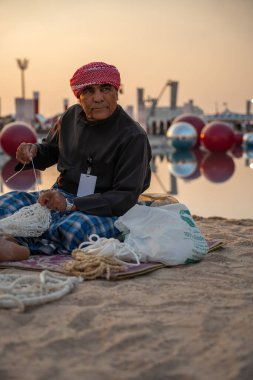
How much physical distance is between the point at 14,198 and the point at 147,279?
1.33 metres

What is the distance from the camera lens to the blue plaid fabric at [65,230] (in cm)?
361

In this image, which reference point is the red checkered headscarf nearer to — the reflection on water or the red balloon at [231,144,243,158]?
the reflection on water

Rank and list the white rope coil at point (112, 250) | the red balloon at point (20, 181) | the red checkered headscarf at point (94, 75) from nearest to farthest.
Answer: the white rope coil at point (112, 250), the red checkered headscarf at point (94, 75), the red balloon at point (20, 181)

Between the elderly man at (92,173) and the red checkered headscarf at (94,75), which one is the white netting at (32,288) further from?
the red checkered headscarf at (94,75)

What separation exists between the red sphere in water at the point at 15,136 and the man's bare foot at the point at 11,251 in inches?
439

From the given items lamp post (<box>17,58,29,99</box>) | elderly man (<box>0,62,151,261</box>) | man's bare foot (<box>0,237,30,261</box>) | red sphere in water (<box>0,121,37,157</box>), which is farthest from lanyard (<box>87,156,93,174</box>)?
lamp post (<box>17,58,29,99</box>)

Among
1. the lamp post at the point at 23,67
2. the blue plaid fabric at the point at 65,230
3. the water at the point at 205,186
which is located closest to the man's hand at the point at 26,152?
the blue plaid fabric at the point at 65,230

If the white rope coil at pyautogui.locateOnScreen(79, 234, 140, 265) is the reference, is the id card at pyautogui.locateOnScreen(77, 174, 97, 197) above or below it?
above

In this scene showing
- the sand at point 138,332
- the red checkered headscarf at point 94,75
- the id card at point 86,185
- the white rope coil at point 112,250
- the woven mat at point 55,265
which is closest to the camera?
the sand at point 138,332

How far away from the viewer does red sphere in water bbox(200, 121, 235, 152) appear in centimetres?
1756

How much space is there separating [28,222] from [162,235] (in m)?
0.85

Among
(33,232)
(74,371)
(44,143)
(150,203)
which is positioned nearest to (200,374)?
(74,371)

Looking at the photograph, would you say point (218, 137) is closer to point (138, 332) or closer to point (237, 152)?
point (237, 152)

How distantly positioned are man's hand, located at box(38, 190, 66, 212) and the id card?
0.96ft
